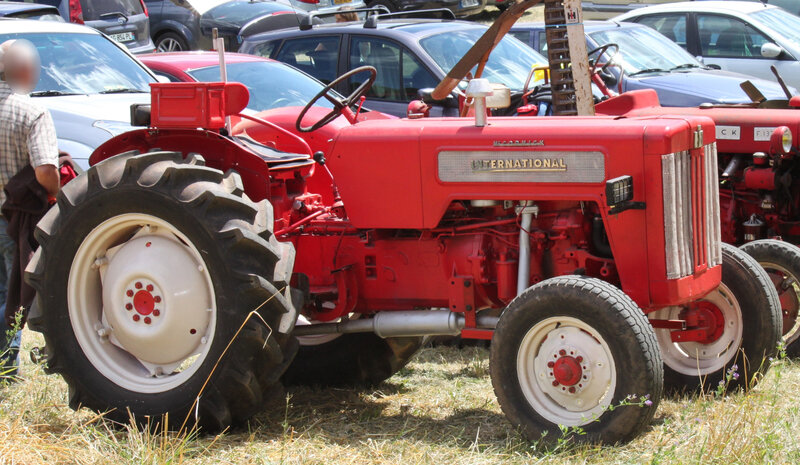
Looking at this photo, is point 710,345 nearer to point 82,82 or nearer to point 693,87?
point 693,87

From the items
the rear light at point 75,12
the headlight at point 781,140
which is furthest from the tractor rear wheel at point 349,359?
the rear light at point 75,12

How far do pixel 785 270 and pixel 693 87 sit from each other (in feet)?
14.5

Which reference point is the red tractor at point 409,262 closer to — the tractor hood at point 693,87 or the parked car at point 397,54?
the parked car at point 397,54

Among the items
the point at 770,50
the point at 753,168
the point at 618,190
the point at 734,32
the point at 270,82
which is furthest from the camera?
the point at 734,32

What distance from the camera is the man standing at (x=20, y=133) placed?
5.08 m

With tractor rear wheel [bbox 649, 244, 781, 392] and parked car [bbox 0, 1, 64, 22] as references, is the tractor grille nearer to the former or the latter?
tractor rear wheel [bbox 649, 244, 781, 392]

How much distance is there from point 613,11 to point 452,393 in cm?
1531

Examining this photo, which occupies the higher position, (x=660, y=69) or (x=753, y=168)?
(x=660, y=69)

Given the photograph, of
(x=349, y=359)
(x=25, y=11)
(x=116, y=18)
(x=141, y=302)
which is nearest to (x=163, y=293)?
(x=141, y=302)

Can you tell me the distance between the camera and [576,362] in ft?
13.2

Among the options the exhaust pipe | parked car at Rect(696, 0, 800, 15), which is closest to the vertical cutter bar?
the exhaust pipe

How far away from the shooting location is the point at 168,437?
4.24 m

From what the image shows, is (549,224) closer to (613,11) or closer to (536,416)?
(536,416)

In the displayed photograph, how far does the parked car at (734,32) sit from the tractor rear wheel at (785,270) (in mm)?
6163
